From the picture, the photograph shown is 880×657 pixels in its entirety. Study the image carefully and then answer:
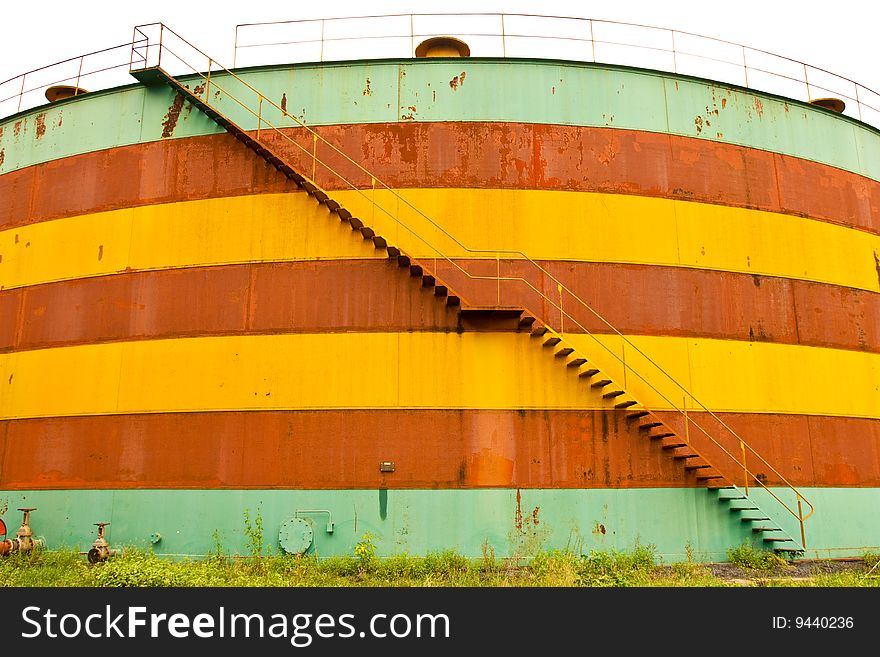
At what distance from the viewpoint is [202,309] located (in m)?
16.7

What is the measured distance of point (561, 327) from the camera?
53.0 feet

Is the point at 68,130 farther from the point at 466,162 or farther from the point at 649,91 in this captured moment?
→ the point at 649,91

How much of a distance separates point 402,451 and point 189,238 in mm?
7181

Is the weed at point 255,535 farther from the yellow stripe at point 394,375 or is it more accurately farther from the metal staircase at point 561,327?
the metal staircase at point 561,327

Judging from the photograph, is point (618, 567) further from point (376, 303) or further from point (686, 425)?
point (376, 303)

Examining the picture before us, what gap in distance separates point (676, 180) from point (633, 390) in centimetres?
528

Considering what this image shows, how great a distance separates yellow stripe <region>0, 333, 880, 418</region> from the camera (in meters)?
15.7

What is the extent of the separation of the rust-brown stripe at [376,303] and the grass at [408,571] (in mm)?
4857

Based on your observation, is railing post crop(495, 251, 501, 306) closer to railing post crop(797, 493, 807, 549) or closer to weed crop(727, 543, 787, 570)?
weed crop(727, 543, 787, 570)

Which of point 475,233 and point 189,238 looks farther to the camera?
point 189,238

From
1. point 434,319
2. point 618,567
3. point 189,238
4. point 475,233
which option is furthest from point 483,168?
point 618,567

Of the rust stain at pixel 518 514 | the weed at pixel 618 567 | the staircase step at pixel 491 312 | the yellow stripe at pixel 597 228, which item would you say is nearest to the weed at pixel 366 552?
the rust stain at pixel 518 514

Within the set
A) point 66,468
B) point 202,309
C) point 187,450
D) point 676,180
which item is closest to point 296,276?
point 202,309

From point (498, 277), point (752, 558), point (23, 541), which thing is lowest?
point (752, 558)
